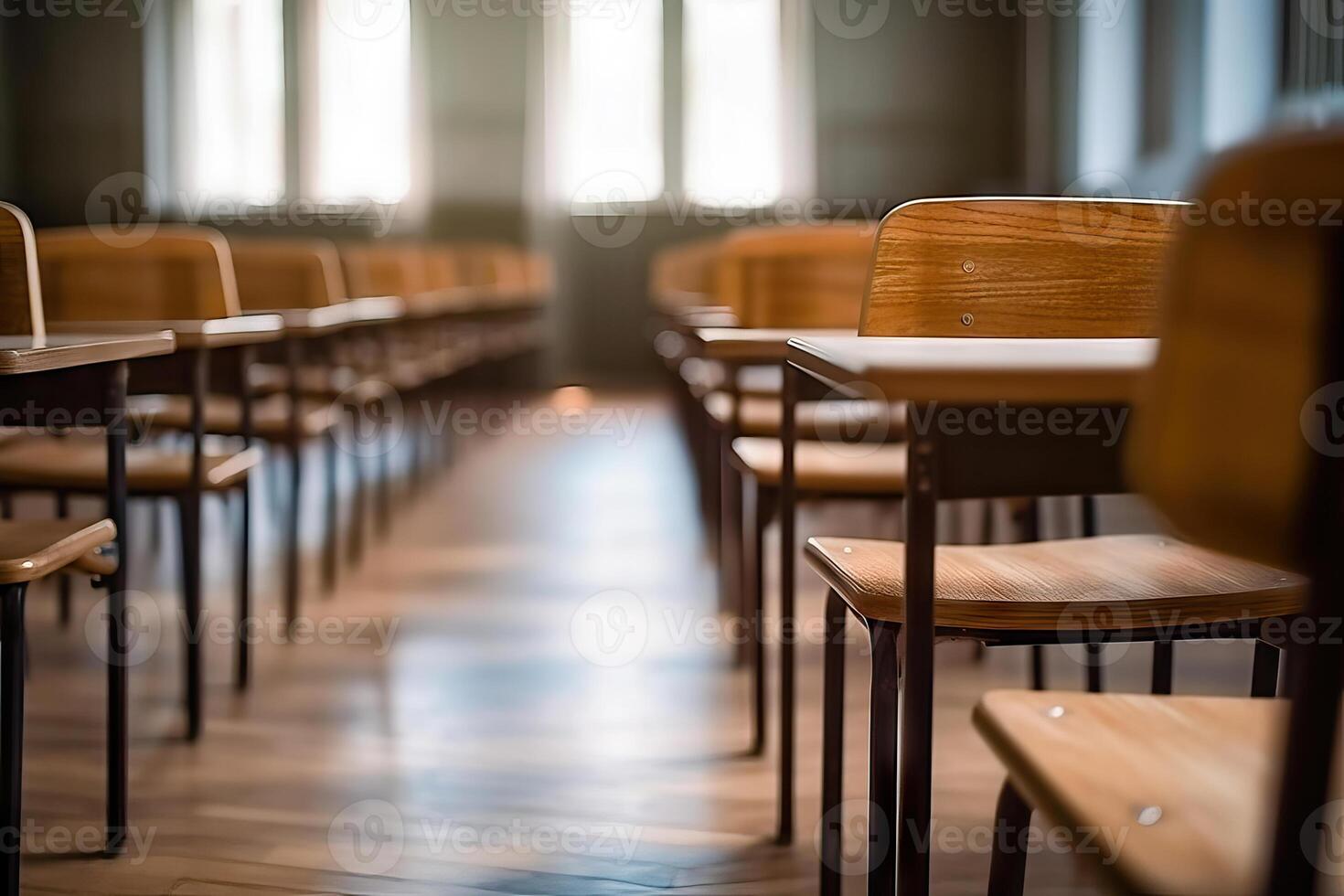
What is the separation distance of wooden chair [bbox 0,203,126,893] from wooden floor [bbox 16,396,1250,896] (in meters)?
0.25

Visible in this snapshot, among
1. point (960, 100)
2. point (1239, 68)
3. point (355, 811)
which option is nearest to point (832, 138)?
point (960, 100)

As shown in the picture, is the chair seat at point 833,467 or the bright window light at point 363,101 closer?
the chair seat at point 833,467

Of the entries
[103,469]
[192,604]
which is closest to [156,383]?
[103,469]

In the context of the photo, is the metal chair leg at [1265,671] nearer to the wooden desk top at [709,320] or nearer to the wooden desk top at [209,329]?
the wooden desk top at [709,320]

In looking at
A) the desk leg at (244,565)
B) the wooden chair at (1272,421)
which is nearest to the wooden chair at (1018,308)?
the wooden chair at (1272,421)

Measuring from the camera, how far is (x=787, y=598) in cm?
179

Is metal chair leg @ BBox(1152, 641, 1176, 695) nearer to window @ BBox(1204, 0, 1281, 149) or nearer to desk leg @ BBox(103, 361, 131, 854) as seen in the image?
desk leg @ BBox(103, 361, 131, 854)

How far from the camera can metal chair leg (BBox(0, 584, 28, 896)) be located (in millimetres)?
1305

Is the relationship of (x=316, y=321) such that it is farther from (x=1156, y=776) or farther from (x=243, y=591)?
(x=1156, y=776)

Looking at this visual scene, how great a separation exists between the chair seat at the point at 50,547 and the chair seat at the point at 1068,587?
799mm

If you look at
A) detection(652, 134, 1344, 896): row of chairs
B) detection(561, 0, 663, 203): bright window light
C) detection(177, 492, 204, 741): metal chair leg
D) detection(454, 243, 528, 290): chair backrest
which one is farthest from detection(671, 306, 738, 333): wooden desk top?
detection(561, 0, 663, 203): bright window light

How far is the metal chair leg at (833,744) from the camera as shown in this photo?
1.39m

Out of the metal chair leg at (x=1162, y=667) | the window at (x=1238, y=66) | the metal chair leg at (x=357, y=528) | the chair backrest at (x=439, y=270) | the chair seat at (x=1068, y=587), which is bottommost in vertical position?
the metal chair leg at (x=357, y=528)

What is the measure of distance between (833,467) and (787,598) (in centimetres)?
37
